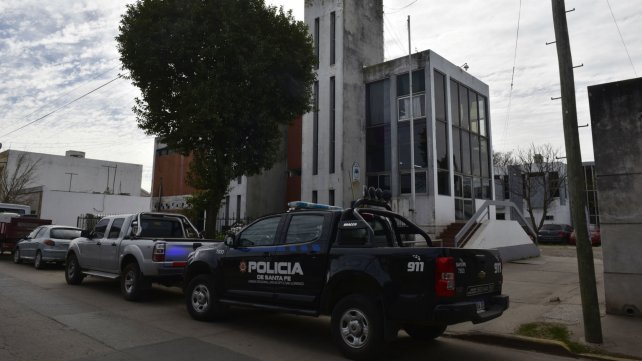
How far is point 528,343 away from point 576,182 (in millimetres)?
2476

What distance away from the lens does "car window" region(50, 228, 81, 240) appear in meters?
16.1

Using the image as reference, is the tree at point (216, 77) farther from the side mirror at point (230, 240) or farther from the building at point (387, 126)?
the building at point (387, 126)

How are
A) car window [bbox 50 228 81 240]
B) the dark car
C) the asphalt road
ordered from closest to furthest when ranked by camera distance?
the asphalt road
car window [bbox 50 228 81 240]
the dark car

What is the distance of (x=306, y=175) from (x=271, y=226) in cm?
1587

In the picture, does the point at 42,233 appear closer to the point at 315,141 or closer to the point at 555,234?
the point at 315,141

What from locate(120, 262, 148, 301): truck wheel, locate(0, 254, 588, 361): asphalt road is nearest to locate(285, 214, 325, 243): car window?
locate(0, 254, 588, 361): asphalt road

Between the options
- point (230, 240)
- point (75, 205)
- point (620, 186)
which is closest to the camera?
point (230, 240)

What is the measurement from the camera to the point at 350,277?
606cm

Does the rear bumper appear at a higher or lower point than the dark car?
lower

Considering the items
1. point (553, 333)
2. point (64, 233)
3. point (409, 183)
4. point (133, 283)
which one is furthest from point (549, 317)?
point (64, 233)

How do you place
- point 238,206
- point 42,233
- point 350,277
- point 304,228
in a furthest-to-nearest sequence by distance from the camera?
point 238,206 < point 42,233 < point 304,228 < point 350,277

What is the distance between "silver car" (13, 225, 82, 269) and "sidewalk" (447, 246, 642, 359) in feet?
45.1

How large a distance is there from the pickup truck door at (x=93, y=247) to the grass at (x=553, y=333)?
962cm

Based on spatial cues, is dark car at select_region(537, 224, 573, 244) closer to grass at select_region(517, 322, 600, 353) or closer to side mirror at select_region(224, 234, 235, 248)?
grass at select_region(517, 322, 600, 353)
